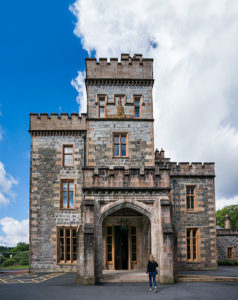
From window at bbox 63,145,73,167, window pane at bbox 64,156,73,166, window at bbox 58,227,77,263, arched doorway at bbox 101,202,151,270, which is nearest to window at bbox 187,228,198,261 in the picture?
arched doorway at bbox 101,202,151,270

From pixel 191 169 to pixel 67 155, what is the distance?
395 inches

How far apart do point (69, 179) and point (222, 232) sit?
645 inches

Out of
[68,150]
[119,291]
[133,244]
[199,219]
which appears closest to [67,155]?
[68,150]

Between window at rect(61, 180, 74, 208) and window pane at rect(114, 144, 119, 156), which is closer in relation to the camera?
window pane at rect(114, 144, 119, 156)

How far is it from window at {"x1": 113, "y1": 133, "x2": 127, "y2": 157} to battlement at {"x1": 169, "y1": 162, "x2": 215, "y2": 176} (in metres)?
5.66

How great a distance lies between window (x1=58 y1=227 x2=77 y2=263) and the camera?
867 inches

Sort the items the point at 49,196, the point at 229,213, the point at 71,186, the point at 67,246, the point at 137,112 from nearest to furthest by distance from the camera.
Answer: the point at 137,112, the point at 67,246, the point at 49,196, the point at 71,186, the point at 229,213

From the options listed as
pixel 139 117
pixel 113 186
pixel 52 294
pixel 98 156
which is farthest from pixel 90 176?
pixel 139 117

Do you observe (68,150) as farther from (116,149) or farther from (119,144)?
(119,144)

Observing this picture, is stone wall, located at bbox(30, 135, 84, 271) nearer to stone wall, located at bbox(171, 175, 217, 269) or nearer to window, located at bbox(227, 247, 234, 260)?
stone wall, located at bbox(171, 175, 217, 269)

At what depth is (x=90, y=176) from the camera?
52.4 ft

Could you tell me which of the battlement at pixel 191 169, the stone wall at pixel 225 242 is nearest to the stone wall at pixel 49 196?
the battlement at pixel 191 169

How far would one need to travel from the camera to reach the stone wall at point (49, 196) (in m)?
21.9

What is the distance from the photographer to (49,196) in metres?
22.9
